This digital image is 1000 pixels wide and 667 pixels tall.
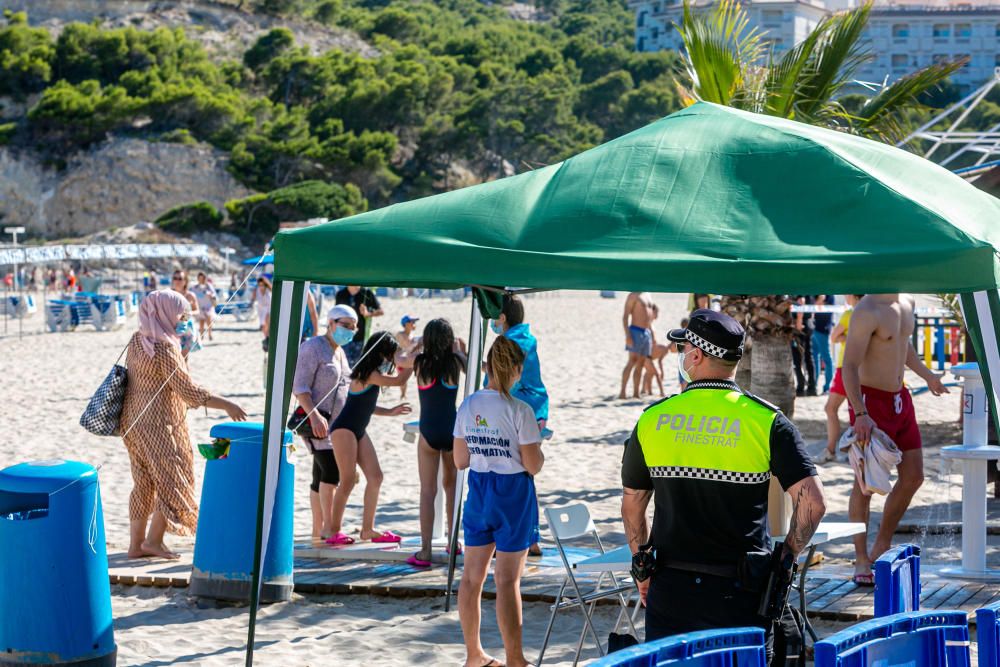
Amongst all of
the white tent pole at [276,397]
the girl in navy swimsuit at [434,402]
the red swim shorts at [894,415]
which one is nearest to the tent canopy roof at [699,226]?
the white tent pole at [276,397]

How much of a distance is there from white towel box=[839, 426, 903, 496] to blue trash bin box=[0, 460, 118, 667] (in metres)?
3.36

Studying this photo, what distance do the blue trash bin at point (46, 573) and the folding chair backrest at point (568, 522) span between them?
1.83 meters

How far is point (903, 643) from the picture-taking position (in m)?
2.74

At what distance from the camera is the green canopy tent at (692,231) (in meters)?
3.97

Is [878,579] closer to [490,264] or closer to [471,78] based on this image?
[490,264]

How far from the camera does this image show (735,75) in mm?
8969

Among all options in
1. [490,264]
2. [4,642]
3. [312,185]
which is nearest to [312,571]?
[4,642]

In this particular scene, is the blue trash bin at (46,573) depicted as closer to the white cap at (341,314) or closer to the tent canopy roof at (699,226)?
the tent canopy roof at (699,226)

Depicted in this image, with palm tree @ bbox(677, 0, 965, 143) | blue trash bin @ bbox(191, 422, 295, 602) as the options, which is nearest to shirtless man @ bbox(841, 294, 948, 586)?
blue trash bin @ bbox(191, 422, 295, 602)

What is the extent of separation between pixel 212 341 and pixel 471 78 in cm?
6777

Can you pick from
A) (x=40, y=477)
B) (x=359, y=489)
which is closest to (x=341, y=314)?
(x=40, y=477)

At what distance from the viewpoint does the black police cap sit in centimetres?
344

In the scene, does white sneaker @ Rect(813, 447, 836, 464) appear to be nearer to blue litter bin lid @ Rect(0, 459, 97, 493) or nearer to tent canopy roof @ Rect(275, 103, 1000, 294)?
tent canopy roof @ Rect(275, 103, 1000, 294)

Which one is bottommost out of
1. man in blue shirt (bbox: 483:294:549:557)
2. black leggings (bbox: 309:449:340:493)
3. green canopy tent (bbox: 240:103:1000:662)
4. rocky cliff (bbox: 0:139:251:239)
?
black leggings (bbox: 309:449:340:493)
